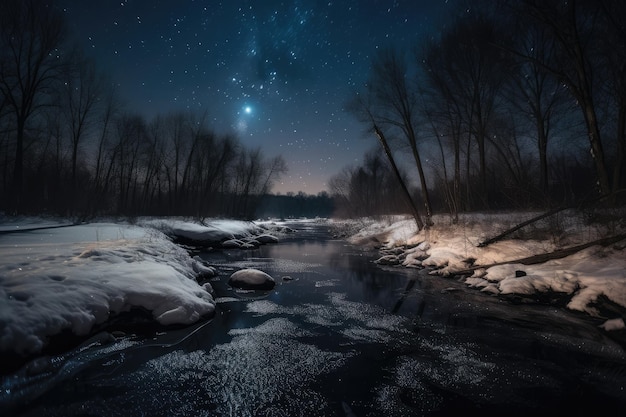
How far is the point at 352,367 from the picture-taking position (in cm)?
443

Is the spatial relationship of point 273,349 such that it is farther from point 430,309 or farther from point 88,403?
point 430,309

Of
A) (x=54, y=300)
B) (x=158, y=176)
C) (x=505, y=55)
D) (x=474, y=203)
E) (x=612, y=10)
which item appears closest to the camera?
(x=54, y=300)

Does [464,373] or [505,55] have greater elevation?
[505,55]

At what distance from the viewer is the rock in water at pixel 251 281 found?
930 centimetres

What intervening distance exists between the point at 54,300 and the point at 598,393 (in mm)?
8022

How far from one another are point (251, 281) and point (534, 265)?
906 cm

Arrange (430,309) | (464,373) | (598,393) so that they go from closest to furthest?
(598,393) < (464,373) < (430,309)

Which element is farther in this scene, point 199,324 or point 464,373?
point 199,324

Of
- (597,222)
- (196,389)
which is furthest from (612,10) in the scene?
(196,389)

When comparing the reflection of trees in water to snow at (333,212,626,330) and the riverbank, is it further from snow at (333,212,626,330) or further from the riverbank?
the riverbank

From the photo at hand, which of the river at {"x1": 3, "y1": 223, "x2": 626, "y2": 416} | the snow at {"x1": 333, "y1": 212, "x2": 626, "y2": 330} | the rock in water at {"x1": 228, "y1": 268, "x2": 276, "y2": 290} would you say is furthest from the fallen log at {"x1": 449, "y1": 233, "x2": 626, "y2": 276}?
the rock in water at {"x1": 228, "y1": 268, "x2": 276, "y2": 290}

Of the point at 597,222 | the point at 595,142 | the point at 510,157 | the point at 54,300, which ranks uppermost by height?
the point at 510,157

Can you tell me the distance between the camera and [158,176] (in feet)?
140

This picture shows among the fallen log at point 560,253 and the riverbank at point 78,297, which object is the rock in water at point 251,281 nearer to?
the riverbank at point 78,297
